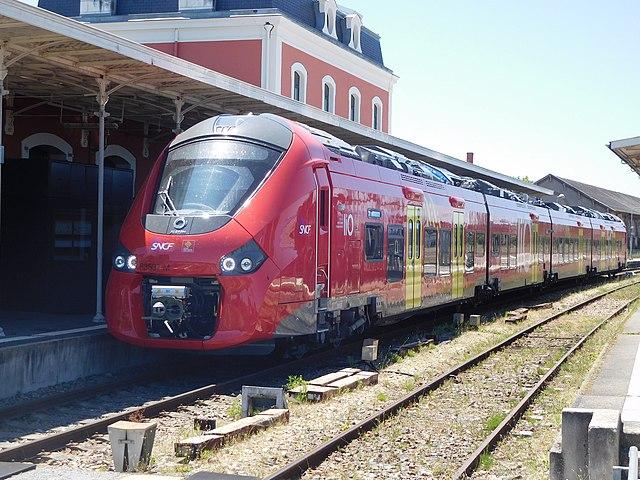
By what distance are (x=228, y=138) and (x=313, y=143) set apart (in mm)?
1128

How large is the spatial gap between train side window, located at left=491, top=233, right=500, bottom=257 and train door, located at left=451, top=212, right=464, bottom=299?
2996 mm

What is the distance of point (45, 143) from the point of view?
19.5 m

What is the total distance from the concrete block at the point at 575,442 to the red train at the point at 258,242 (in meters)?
4.64

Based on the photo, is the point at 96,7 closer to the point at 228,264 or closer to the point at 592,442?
the point at 228,264

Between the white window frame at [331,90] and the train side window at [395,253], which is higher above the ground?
the white window frame at [331,90]

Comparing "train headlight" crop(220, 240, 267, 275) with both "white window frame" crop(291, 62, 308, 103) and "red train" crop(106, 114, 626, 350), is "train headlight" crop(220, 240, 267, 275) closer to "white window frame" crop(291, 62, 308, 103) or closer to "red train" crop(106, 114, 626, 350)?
"red train" crop(106, 114, 626, 350)

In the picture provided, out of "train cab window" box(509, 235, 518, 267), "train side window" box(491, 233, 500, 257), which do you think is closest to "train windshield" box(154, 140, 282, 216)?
"train side window" box(491, 233, 500, 257)

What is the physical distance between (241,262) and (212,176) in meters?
1.37

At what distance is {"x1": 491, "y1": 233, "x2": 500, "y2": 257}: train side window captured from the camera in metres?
21.9

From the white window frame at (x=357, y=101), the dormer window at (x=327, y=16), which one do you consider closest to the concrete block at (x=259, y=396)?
the dormer window at (x=327, y=16)

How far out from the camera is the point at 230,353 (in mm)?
11430

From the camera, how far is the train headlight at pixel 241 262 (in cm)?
1083

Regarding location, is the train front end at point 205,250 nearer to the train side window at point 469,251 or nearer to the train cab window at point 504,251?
the train side window at point 469,251

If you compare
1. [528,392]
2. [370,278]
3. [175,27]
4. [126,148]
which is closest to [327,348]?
[370,278]
